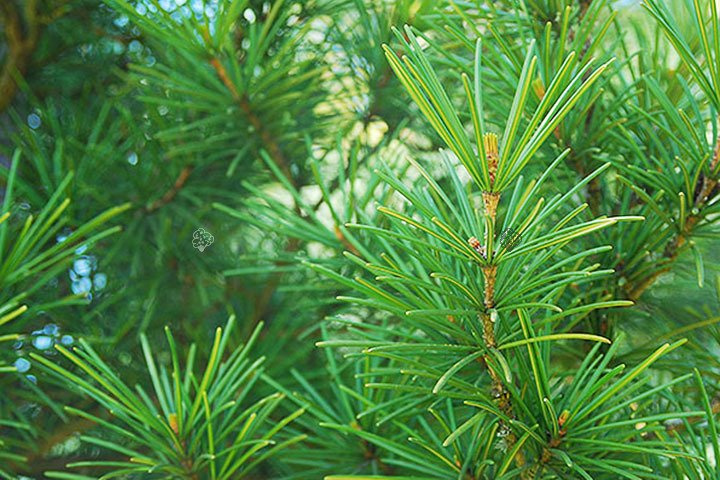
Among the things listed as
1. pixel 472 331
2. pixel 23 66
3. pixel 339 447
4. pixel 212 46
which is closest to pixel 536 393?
pixel 472 331

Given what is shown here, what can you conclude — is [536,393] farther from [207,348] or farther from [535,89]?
[207,348]

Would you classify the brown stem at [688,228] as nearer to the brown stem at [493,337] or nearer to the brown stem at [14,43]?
the brown stem at [493,337]

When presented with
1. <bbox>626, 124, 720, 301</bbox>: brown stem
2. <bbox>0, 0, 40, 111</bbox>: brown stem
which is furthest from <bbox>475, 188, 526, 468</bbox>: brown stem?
<bbox>0, 0, 40, 111</bbox>: brown stem

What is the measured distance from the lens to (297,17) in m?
0.66

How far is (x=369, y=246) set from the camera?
499mm

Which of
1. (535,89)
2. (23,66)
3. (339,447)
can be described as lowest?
(339,447)

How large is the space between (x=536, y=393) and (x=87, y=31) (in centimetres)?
63
